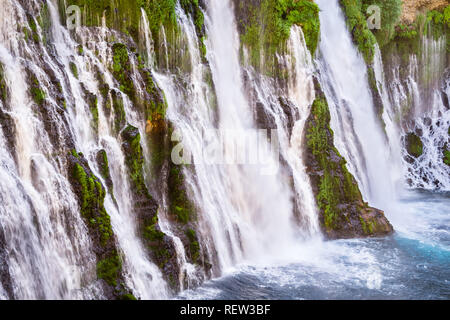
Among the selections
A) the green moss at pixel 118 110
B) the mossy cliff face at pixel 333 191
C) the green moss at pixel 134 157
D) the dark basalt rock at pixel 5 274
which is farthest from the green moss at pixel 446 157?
the dark basalt rock at pixel 5 274

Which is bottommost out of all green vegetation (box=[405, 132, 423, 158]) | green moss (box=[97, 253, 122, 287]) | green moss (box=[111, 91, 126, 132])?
green moss (box=[97, 253, 122, 287])

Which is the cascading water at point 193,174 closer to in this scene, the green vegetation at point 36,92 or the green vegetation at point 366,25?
the green vegetation at point 36,92

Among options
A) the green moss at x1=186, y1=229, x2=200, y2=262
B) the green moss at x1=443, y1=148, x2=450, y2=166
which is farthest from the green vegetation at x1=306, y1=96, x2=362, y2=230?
the green moss at x1=443, y1=148, x2=450, y2=166

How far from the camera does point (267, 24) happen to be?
17.8 meters

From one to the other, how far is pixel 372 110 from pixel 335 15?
4725 millimetres

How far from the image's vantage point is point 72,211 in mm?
9680

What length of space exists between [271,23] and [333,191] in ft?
21.2

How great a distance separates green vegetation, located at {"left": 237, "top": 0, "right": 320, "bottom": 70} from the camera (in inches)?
687

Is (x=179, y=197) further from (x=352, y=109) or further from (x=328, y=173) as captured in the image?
(x=352, y=109)

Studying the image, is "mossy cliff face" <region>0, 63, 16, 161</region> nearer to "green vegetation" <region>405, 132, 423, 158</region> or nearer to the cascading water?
the cascading water

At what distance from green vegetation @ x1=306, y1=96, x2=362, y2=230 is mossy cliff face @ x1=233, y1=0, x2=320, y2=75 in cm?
244

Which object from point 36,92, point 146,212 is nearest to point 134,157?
point 146,212

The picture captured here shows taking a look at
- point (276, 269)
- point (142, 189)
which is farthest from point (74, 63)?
point (276, 269)
